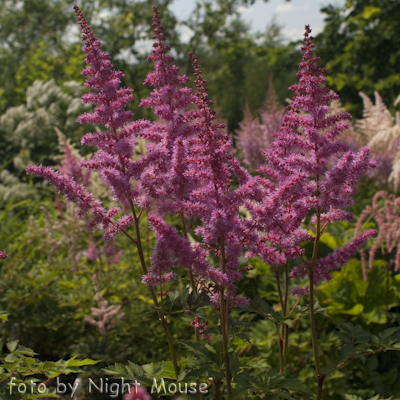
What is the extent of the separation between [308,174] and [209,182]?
423 mm

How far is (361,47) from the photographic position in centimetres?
945

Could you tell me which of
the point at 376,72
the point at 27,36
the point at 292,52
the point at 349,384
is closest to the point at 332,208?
the point at 349,384

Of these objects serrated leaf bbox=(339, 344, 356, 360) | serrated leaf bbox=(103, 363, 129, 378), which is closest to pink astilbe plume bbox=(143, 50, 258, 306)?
serrated leaf bbox=(103, 363, 129, 378)

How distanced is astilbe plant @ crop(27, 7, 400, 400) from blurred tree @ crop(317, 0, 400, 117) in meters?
8.00

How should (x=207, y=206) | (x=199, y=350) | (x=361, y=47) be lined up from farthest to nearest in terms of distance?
1. (x=361, y=47)
2. (x=199, y=350)
3. (x=207, y=206)

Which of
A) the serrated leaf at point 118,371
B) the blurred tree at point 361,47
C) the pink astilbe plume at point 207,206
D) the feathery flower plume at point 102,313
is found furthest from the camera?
the blurred tree at point 361,47

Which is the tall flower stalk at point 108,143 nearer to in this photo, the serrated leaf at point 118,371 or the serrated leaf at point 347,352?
the serrated leaf at point 118,371

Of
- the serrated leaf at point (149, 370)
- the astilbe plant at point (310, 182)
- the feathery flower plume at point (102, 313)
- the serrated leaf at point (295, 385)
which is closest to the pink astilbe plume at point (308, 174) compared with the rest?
the astilbe plant at point (310, 182)

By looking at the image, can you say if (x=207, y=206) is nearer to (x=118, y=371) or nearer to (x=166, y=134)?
(x=166, y=134)

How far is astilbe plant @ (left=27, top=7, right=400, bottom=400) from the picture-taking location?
1497 millimetres

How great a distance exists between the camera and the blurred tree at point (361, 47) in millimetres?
9117

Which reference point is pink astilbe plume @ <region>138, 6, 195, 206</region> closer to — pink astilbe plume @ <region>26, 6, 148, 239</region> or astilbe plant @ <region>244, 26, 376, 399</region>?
pink astilbe plume @ <region>26, 6, 148, 239</region>

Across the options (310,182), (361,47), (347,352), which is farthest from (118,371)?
(361,47)

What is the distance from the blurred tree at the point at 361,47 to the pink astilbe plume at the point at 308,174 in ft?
26.1
